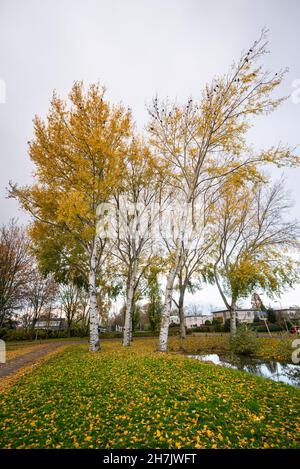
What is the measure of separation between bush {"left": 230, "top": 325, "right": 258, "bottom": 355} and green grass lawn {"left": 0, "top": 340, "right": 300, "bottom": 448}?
9.22 meters

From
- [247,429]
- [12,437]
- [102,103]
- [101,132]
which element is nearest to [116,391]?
[12,437]

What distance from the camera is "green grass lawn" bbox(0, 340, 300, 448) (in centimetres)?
389

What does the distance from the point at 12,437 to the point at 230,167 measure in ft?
42.9

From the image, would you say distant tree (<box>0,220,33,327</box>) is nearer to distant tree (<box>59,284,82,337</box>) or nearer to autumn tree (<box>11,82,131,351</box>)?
autumn tree (<box>11,82,131,351</box>)

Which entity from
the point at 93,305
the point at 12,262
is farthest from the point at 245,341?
the point at 12,262

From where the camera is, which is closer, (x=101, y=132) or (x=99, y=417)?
(x=99, y=417)

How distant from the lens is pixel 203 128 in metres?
12.1

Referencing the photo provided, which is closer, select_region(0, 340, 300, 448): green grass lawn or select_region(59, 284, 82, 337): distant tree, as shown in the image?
select_region(0, 340, 300, 448): green grass lawn

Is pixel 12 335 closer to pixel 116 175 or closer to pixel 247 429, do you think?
pixel 116 175

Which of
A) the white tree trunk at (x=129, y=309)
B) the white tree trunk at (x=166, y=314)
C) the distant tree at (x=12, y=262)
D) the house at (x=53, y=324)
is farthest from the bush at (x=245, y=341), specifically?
the house at (x=53, y=324)

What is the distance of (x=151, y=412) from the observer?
4.79 meters

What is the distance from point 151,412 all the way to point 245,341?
13.1 metres

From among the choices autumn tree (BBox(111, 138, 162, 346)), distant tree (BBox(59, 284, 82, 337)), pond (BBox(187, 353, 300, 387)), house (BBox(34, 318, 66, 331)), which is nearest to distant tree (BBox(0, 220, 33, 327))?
autumn tree (BBox(111, 138, 162, 346))

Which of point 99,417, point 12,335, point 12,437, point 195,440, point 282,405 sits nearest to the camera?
point 195,440
